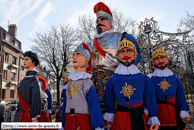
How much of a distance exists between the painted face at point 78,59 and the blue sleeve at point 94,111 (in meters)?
0.56

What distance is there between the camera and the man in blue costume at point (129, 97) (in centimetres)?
239

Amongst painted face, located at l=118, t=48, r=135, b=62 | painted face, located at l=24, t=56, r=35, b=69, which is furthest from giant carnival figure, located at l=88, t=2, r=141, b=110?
painted face, located at l=24, t=56, r=35, b=69

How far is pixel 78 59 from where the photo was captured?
118 inches

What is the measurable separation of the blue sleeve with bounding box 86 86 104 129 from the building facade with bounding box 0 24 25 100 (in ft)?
86.5

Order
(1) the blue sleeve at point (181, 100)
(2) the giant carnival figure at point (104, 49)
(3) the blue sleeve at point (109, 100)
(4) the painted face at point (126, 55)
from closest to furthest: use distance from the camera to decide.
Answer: (3) the blue sleeve at point (109, 100) < (4) the painted face at point (126, 55) < (1) the blue sleeve at point (181, 100) < (2) the giant carnival figure at point (104, 49)

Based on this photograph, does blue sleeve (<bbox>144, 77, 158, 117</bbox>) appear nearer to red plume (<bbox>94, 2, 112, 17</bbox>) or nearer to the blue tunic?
the blue tunic

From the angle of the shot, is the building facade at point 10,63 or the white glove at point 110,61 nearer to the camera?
the white glove at point 110,61

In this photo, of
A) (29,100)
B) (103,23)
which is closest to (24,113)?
(29,100)

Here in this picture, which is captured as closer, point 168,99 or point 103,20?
point 168,99

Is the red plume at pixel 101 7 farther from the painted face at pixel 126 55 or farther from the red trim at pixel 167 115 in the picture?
the red trim at pixel 167 115

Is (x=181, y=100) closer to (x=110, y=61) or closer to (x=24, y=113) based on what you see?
(x=110, y=61)

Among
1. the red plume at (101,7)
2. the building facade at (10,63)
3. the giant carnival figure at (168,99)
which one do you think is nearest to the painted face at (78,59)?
the red plume at (101,7)

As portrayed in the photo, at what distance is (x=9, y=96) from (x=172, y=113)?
29.3 metres

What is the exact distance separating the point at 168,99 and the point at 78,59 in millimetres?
2255
